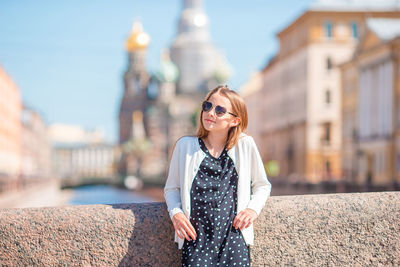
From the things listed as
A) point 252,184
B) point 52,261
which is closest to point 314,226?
point 252,184

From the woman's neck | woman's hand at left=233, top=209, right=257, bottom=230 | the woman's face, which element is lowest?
woman's hand at left=233, top=209, right=257, bottom=230

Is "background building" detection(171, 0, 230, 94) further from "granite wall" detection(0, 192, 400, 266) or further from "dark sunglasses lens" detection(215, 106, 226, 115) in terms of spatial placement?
"dark sunglasses lens" detection(215, 106, 226, 115)

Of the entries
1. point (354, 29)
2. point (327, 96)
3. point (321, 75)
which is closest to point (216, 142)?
point (354, 29)

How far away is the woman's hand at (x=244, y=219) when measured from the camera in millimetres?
4793

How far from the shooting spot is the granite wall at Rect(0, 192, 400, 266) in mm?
5203

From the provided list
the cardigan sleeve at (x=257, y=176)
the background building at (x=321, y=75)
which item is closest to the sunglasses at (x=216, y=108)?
the cardigan sleeve at (x=257, y=176)

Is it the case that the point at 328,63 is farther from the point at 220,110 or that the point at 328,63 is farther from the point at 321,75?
the point at 220,110

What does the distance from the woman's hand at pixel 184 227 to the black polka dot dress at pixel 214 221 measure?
0.13 ft

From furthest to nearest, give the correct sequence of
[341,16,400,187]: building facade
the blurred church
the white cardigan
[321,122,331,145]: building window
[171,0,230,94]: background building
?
[171,0,230,94]: background building < the blurred church < [321,122,331,145]: building window < [341,16,400,187]: building facade < the white cardigan

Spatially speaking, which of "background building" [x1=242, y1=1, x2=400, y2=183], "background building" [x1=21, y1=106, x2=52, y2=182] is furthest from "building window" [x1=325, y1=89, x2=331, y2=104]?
"background building" [x1=21, y1=106, x2=52, y2=182]

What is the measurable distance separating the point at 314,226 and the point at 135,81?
A: 14326 centimetres

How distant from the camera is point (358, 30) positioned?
65.7m

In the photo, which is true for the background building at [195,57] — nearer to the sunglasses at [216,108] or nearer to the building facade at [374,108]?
the building facade at [374,108]

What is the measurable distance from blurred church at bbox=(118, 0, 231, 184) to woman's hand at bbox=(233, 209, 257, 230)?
5028 inches
